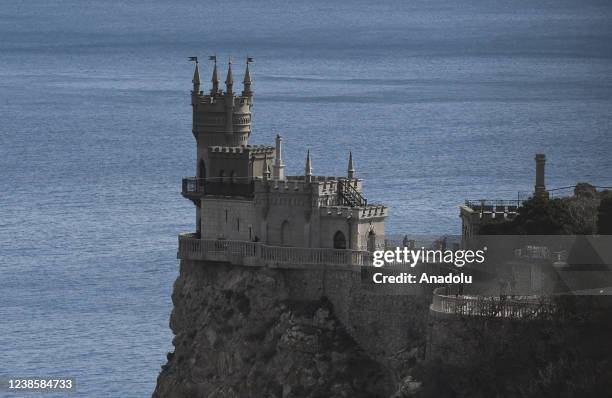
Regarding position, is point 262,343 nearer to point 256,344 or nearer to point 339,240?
point 256,344

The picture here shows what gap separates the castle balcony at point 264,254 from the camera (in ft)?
270

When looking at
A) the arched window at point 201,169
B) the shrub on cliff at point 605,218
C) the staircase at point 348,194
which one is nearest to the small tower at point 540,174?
the shrub on cliff at point 605,218

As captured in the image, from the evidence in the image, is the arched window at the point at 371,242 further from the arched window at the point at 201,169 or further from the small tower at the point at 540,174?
the arched window at the point at 201,169

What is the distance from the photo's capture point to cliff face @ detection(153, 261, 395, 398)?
80.4 metres

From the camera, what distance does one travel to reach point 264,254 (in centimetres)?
8400

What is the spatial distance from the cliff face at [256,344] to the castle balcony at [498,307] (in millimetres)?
5399

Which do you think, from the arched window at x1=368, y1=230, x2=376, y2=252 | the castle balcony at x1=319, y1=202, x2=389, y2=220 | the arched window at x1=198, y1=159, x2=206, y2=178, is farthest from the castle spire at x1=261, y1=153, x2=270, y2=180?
the arched window at x1=368, y1=230, x2=376, y2=252

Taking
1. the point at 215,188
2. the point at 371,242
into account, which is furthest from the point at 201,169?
the point at 371,242

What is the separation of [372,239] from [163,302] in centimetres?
3648

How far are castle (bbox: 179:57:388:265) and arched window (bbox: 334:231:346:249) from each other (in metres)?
0.03

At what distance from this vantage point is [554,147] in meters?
198

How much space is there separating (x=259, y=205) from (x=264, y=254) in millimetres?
2068

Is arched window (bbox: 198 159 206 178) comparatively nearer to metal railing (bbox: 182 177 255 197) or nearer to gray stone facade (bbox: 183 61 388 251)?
gray stone facade (bbox: 183 61 388 251)

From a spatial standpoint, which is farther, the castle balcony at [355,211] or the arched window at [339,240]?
the arched window at [339,240]
